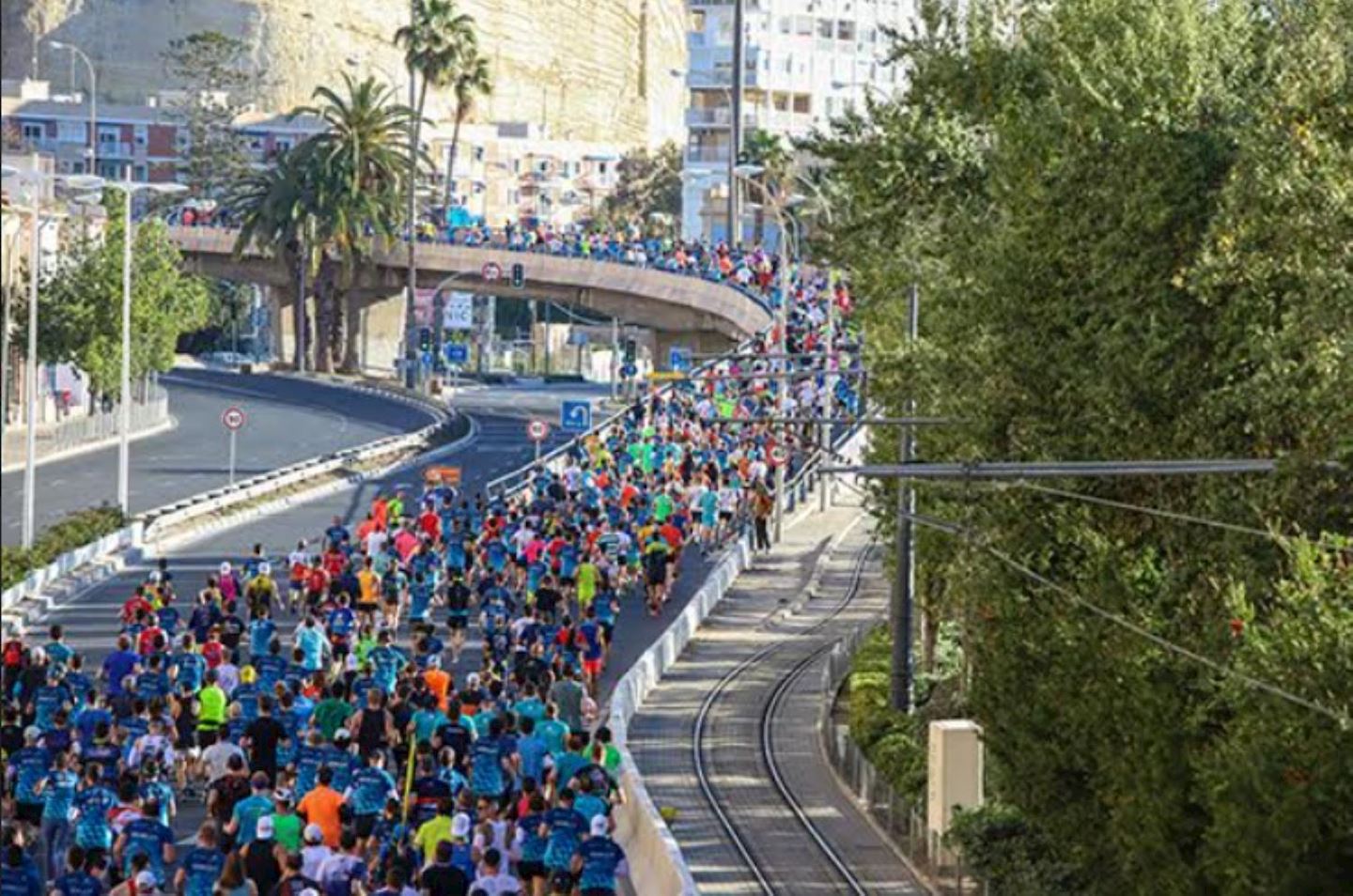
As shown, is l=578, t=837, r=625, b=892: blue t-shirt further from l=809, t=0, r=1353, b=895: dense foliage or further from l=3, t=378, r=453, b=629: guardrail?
l=3, t=378, r=453, b=629: guardrail

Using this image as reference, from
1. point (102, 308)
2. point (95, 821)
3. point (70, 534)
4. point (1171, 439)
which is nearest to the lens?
point (95, 821)

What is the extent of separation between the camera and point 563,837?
2144 centimetres

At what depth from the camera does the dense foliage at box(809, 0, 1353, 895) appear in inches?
861

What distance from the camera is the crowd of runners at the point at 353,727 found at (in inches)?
813

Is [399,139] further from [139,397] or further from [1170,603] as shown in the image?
[1170,603]

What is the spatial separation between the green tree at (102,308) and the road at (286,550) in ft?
24.2

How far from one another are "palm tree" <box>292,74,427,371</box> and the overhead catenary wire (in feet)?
288

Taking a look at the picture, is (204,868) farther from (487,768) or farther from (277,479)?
(277,479)

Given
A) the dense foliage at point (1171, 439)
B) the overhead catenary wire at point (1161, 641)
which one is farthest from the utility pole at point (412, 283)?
the overhead catenary wire at point (1161, 641)

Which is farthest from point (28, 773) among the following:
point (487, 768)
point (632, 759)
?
point (632, 759)

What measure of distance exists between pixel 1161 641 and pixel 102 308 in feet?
195

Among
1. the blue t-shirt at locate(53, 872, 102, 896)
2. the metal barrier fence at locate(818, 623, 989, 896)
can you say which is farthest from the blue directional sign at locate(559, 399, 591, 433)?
the blue t-shirt at locate(53, 872, 102, 896)

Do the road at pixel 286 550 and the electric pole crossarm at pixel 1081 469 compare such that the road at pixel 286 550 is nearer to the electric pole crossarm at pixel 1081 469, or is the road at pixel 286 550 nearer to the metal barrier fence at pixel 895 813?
the metal barrier fence at pixel 895 813

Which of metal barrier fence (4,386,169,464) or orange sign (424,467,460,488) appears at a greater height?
orange sign (424,467,460,488)
